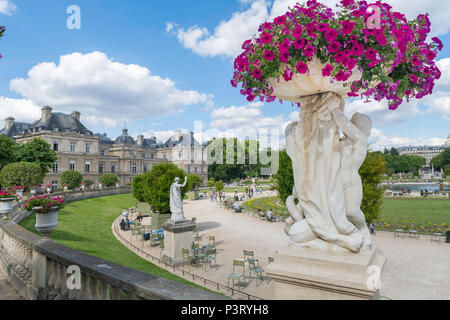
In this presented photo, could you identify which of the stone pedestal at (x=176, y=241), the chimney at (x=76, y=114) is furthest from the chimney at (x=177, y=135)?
the stone pedestal at (x=176, y=241)

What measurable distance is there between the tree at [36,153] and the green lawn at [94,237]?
18.4 meters

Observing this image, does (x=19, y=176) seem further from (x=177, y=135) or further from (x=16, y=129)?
(x=177, y=135)

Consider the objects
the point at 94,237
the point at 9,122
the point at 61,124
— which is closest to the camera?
the point at 94,237

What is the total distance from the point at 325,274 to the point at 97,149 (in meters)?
63.7

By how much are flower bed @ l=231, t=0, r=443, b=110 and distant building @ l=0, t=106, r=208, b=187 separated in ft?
190

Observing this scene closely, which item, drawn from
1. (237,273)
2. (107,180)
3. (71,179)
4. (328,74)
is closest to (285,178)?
(237,273)

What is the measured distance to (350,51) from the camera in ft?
8.52

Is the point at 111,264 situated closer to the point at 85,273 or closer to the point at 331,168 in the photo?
the point at 85,273

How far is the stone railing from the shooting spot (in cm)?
254

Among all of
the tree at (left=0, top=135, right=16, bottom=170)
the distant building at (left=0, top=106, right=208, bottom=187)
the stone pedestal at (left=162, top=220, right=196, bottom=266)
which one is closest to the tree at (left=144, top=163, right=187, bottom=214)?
the stone pedestal at (left=162, top=220, right=196, bottom=266)

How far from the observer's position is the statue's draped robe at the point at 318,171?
3047 millimetres

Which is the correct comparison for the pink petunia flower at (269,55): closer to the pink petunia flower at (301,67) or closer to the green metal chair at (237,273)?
the pink petunia flower at (301,67)

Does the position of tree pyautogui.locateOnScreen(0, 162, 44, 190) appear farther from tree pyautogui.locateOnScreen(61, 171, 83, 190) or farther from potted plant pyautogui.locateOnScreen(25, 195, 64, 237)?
potted plant pyautogui.locateOnScreen(25, 195, 64, 237)
